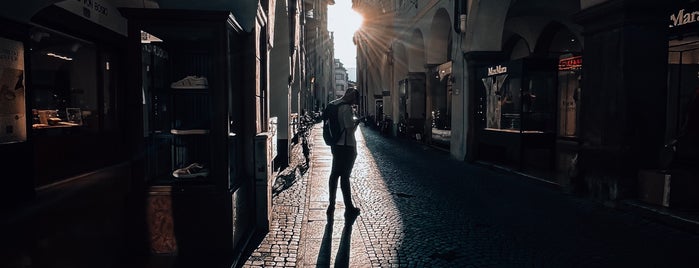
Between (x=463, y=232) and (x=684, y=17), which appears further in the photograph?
(x=684, y=17)

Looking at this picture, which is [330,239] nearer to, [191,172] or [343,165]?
[343,165]

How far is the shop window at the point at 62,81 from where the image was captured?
8570 millimetres

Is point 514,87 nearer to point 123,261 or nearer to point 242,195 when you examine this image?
point 242,195

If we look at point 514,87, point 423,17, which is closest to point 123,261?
point 514,87

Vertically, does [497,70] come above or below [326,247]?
above

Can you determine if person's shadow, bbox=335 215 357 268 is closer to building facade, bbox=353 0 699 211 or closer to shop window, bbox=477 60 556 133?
building facade, bbox=353 0 699 211

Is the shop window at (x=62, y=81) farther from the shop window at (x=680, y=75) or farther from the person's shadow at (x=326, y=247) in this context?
the shop window at (x=680, y=75)

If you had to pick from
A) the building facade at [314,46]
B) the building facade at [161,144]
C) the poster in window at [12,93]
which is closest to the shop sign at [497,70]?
the building facade at [161,144]

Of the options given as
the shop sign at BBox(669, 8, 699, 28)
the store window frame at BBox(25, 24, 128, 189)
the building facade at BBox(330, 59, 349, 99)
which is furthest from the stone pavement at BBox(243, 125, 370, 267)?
the building facade at BBox(330, 59, 349, 99)

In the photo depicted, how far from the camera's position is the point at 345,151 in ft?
19.5

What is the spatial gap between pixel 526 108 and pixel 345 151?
19.3 ft

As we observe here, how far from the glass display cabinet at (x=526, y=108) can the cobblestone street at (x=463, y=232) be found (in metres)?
1.95

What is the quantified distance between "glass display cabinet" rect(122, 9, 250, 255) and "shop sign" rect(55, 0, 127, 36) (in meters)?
3.87

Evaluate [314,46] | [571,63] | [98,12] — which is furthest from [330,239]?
[314,46]
